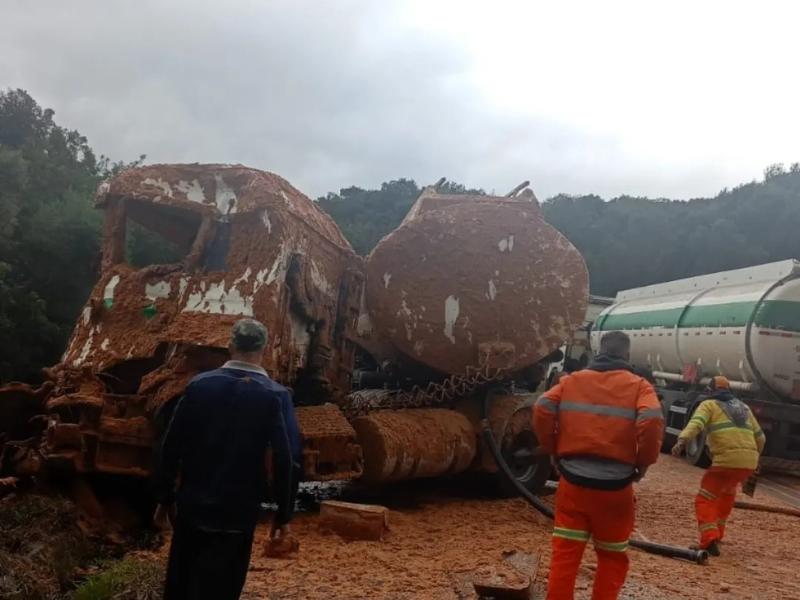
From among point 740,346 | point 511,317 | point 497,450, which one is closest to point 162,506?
point 497,450

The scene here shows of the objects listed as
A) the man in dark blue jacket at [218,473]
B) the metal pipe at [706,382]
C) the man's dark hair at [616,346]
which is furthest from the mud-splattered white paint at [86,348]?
the metal pipe at [706,382]

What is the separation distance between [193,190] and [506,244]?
116 inches

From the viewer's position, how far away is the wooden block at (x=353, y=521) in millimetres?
5145

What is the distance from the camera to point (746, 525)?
7070mm

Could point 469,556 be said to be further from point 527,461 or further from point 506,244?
point 506,244

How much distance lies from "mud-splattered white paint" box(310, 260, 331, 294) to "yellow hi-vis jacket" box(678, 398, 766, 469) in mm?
2944

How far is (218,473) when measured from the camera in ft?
9.86

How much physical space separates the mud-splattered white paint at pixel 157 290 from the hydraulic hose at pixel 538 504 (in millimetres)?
2996

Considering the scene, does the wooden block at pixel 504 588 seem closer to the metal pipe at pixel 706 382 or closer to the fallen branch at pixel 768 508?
the fallen branch at pixel 768 508

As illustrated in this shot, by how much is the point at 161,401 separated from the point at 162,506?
1.48 meters

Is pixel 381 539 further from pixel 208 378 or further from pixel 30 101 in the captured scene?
pixel 30 101

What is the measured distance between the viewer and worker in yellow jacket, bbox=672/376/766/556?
584cm

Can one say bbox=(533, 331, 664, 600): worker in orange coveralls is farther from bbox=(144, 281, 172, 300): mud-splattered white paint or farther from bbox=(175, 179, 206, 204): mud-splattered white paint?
bbox=(175, 179, 206, 204): mud-splattered white paint

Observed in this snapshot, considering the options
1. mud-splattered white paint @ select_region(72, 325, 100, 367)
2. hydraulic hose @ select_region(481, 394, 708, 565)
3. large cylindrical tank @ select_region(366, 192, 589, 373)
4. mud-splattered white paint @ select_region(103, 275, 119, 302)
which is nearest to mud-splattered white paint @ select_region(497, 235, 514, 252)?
large cylindrical tank @ select_region(366, 192, 589, 373)
